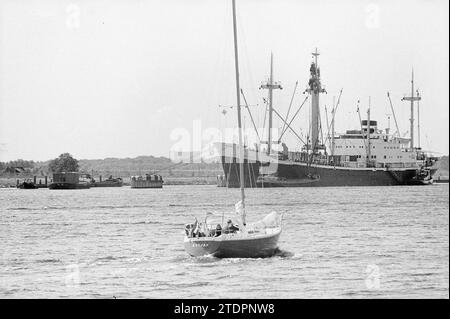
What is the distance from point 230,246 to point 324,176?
329 ft

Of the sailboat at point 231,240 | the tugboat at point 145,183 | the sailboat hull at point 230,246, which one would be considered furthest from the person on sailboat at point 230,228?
the tugboat at point 145,183

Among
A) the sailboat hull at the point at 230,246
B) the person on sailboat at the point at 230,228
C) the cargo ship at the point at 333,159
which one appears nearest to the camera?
A: the sailboat hull at the point at 230,246

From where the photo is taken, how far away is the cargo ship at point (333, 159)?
126m

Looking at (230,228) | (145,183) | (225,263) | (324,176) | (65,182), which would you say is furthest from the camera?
(145,183)

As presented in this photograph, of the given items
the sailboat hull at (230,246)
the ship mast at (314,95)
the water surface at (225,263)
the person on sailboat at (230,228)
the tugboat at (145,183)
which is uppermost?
the ship mast at (314,95)

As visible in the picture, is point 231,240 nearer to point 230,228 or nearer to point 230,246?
point 230,246

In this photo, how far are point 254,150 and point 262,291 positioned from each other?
99.5 metres

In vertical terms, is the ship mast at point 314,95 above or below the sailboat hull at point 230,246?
above

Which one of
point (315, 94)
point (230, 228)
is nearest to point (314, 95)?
point (315, 94)

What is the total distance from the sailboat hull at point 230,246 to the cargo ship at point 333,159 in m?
86.5

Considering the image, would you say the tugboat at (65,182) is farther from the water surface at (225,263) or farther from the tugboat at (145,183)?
the water surface at (225,263)

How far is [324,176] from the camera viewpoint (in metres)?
131
